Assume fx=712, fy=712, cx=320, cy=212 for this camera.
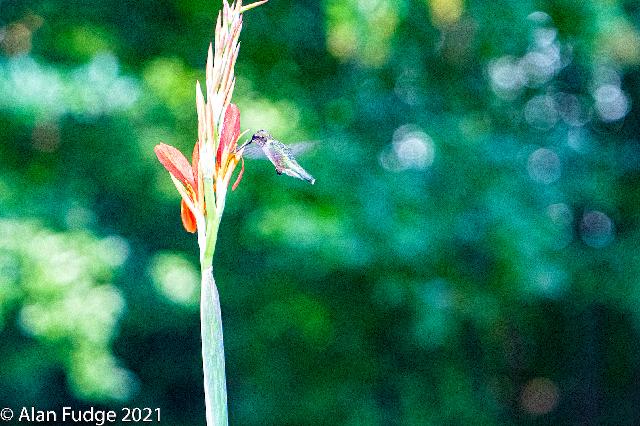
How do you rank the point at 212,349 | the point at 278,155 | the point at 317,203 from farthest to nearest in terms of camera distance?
the point at 317,203 < the point at 278,155 < the point at 212,349

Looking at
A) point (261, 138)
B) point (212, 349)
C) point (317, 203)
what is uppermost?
point (317, 203)

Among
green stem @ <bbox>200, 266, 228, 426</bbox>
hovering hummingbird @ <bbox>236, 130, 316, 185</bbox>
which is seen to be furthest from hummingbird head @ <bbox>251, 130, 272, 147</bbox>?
green stem @ <bbox>200, 266, 228, 426</bbox>

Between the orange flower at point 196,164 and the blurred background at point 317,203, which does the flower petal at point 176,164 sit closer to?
the orange flower at point 196,164

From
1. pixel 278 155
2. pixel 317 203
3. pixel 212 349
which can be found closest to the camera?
pixel 212 349

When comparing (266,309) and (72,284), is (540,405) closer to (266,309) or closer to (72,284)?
(266,309)

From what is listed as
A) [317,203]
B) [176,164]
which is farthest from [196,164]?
[317,203]

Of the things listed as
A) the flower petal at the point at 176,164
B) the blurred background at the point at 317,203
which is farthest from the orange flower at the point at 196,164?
the blurred background at the point at 317,203

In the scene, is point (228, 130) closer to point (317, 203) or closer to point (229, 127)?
point (229, 127)
